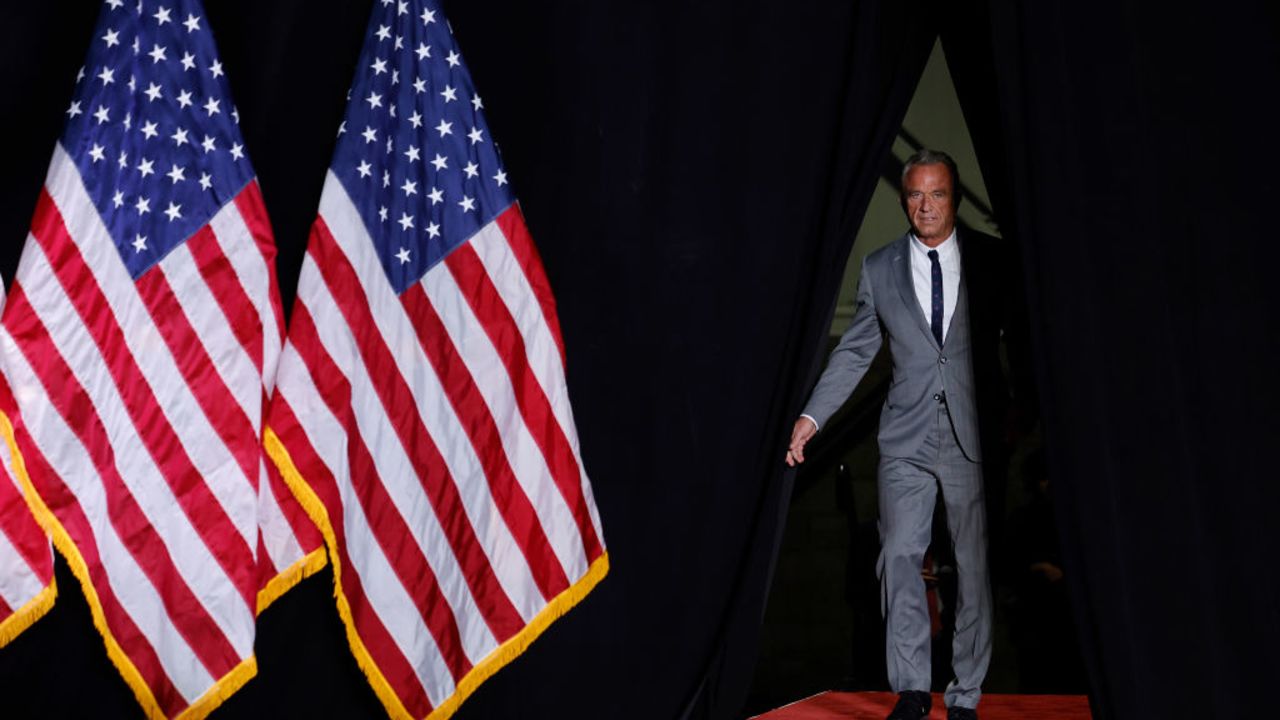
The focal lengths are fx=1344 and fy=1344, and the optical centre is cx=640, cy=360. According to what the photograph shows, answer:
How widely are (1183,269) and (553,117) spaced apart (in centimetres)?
208

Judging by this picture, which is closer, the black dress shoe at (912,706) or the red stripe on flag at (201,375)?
the black dress shoe at (912,706)

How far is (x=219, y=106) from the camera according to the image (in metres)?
4.26

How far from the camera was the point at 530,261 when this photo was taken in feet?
14.4

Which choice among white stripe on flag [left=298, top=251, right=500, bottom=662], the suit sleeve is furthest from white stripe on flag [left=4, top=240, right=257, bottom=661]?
the suit sleeve

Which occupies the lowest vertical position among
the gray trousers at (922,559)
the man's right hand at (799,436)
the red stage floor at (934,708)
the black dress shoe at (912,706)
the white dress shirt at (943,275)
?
the red stage floor at (934,708)

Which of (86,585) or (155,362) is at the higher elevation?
(155,362)

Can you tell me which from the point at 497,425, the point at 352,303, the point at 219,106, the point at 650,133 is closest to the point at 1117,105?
the point at 650,133

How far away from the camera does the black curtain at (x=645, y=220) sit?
14.3 ft

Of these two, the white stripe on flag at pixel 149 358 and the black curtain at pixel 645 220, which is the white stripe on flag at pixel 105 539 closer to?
the white stripe on flag at pixel 149 358

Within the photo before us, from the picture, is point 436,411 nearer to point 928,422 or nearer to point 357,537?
point 357,537

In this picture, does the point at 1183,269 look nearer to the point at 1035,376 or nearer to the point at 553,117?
the point at 1035,376

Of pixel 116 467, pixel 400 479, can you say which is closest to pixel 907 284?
pixel 400 479

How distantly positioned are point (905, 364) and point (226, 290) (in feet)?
6.94

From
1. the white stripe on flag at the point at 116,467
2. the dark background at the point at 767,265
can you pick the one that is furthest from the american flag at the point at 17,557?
the dark background at the point at 767,265
